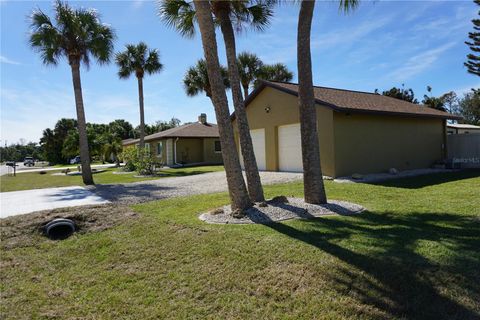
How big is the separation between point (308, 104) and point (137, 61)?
68.2 feet

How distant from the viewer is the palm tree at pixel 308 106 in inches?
307

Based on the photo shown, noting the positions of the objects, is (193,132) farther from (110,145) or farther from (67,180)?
(110,145)

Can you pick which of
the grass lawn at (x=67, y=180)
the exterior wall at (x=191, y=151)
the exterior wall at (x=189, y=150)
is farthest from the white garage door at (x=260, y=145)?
the exterior wall at (x=189, y=150)

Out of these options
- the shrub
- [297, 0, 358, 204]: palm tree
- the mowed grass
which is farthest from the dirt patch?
the shrub

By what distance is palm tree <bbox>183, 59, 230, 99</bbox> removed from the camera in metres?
25.8

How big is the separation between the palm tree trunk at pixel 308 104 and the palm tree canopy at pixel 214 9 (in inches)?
79.4

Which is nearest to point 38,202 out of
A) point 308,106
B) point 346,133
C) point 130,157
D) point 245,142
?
point 245,142

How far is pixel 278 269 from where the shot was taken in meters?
4.44

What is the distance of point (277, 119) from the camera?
17.0 m

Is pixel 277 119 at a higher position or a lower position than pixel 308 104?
higher

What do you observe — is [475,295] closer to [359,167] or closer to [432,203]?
[432,203]

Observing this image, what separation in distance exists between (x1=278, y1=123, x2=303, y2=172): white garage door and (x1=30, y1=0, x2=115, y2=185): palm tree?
949 cm

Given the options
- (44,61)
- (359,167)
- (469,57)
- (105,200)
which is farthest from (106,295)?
(469,57)

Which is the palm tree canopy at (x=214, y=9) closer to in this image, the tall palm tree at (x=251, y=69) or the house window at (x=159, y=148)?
the tall palm tree at (x=251, y=69)
